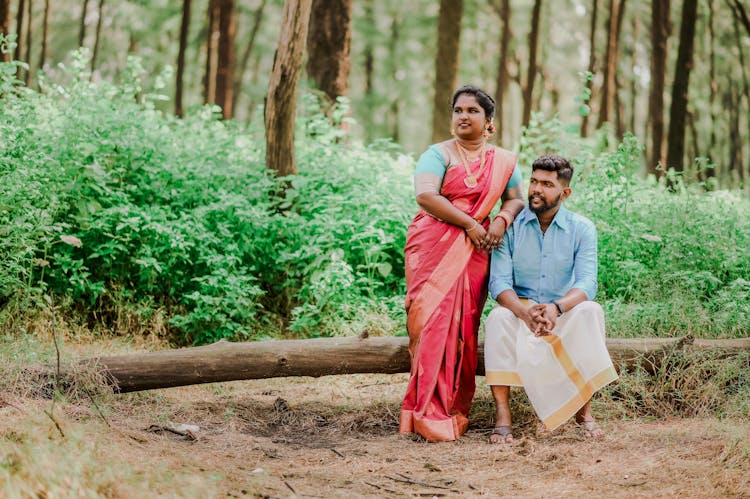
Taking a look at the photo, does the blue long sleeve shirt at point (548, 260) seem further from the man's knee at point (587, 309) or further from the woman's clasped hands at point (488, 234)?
the man's knee at point (587, 309)

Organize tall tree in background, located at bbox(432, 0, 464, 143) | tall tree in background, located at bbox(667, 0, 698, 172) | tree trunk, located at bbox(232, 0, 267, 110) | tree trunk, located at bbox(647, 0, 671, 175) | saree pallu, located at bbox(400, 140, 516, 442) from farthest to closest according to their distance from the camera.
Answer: tree trunk, located at bbox(232, 0, 267, 110) < tree trunk, located at bbox(647, 0, 671, 175) < tall tree in background, located at bbox(667, 0, 698, 172) < tall tree in background, located at bbox(432, 0, 464, 143) < saree pallu, located at bbox(400, 140, 516, 442)

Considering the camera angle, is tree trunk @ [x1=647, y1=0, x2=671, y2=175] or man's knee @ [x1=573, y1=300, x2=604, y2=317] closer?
man's knee @ [x1=573, y1=300, x2=604, y2=317]

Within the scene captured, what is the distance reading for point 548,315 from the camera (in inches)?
204

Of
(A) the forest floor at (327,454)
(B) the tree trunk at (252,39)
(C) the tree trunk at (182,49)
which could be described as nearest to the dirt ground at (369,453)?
(A) the forest floor at (327,454)

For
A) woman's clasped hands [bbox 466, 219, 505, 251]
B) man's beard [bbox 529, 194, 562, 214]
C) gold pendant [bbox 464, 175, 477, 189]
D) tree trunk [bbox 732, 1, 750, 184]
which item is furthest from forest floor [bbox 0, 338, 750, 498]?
tree trunk [bbox 732, 1, 750, 184]

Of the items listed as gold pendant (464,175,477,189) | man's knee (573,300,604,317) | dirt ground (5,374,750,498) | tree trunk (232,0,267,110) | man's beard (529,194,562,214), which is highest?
tree trunk (232,0,267,110)

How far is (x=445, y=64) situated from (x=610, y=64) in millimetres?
7843

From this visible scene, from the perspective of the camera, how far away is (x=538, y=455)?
190 inches

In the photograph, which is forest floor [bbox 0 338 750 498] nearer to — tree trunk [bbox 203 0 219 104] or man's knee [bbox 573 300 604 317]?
man's knee [bbox 573 300 604 317]

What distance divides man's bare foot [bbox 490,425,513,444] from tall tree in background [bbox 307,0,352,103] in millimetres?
7034

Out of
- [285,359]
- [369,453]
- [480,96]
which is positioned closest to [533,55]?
[480,96]

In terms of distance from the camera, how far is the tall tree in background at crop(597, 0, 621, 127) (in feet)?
59.4

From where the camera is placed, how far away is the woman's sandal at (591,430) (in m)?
5.11

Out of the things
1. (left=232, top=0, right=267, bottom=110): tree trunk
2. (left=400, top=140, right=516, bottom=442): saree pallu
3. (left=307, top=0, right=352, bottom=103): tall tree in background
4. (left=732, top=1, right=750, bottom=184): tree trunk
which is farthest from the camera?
(left=232, top=0, right=267, bottom=110): tree trunk
